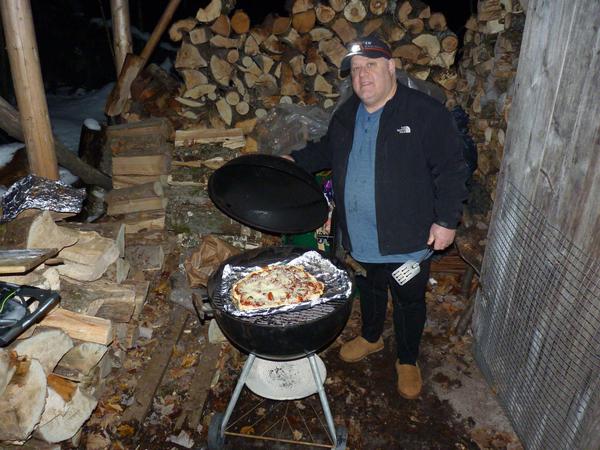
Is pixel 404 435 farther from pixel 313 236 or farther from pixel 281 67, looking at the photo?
pixel 281 67

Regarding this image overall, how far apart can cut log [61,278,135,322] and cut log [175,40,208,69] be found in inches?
91.2

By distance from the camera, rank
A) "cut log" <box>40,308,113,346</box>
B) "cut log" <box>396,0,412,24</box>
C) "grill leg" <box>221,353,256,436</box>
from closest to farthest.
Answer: "grill leg" <box>221,353,256,436</box> → "cut log" <box>40,308,113,346</box> → "cut log" <box>396,0,412,24</box>

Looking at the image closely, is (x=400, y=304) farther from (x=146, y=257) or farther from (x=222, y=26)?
(x=222, y=26)

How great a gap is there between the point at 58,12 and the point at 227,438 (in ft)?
36.5

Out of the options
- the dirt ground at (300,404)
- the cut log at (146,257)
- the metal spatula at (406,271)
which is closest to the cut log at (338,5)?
the metal spatula at (406,271)

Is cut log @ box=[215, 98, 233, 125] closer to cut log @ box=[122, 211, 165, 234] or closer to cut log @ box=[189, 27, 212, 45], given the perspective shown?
cut log @ box=[189, 27, 212, 45]

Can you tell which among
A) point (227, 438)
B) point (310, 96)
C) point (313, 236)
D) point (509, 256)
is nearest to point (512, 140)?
point (509, 256)

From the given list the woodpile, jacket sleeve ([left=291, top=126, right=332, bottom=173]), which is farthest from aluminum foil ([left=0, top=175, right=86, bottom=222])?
jacket sleeve ([left=291, top=126, right=332, bottom=173])

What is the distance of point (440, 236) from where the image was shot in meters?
3.14

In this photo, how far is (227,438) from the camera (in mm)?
3379

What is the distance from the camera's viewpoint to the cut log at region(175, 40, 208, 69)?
4.82 m

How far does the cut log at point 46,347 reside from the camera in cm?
285

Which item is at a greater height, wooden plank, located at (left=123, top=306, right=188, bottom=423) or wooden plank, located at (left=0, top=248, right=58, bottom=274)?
wooden plank, located at (left=0, top=248, right=58, bottom=274)

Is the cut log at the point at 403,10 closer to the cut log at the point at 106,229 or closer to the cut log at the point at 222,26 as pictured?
the cut log at the point at 222,26
